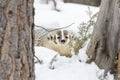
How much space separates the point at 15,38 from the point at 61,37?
11.0 feet

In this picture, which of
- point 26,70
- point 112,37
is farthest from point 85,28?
→ point 26,70

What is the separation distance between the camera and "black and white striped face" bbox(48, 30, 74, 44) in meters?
4.95

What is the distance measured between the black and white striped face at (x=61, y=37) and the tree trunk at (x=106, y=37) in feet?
5.36

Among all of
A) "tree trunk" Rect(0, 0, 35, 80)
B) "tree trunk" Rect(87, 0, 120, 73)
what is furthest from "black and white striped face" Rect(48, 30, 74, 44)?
"tree trunk" Rect(0, 0, 35, 80)

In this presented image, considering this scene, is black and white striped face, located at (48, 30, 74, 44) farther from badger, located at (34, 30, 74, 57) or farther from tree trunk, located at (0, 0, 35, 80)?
tree trunk, located at (0, 0, 35, 80)

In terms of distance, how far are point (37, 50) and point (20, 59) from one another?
2031 mm

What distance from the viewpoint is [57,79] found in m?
3.07

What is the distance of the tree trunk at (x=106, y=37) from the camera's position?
3.06 meters

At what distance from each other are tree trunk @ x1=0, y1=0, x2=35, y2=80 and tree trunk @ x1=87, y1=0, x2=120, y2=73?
142 centimetres

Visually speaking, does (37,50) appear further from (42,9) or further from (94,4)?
(94,4)

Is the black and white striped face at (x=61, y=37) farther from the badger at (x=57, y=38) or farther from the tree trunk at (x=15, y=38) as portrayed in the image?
the tree trunk at (x=15, y=38)

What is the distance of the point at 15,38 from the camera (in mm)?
1631

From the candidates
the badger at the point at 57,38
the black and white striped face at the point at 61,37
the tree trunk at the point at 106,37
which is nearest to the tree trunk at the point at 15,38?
the tree trunk at the point at 106,37

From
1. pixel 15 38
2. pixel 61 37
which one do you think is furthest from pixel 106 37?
pixel 61 37
